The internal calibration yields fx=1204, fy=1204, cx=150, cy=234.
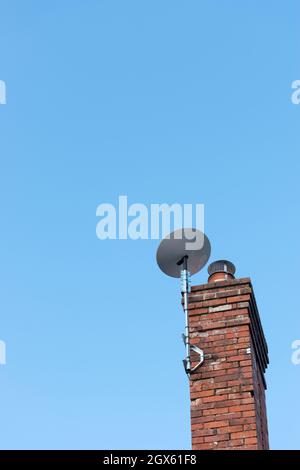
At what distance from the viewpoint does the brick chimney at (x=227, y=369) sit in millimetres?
10617

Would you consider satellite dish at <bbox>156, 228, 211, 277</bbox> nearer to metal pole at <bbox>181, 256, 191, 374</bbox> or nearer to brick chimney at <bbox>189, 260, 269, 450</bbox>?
metal pole at <bbox>181, 256, 191, 374</bbox>

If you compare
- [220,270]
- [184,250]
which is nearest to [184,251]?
[184,250]

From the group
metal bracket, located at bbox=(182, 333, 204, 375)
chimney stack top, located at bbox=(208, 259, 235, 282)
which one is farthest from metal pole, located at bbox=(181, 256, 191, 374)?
chimney stack top, located at bbox=(208, 259, 235, 282)

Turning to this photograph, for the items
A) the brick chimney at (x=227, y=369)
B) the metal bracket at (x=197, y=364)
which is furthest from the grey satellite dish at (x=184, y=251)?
the metal bracket at (x=197, y=364)

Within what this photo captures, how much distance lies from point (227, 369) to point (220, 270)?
3.86 ft

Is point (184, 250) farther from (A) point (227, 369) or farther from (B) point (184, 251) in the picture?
(A) point (227, 369)

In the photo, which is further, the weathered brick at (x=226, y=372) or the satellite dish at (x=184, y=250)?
the satellite dish at (x=184, y=250)

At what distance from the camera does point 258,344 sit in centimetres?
1162

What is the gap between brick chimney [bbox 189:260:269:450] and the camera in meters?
10.6

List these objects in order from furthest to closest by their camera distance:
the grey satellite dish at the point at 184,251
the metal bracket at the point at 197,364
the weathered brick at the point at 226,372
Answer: the grey satellite dish at the point at 184,251
the metal bracket at the point at 197,364
the weathered brick at the point at 226,372

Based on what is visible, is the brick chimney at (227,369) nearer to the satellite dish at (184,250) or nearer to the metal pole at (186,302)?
the metal pole at (186,302)

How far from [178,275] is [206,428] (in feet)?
5.61
